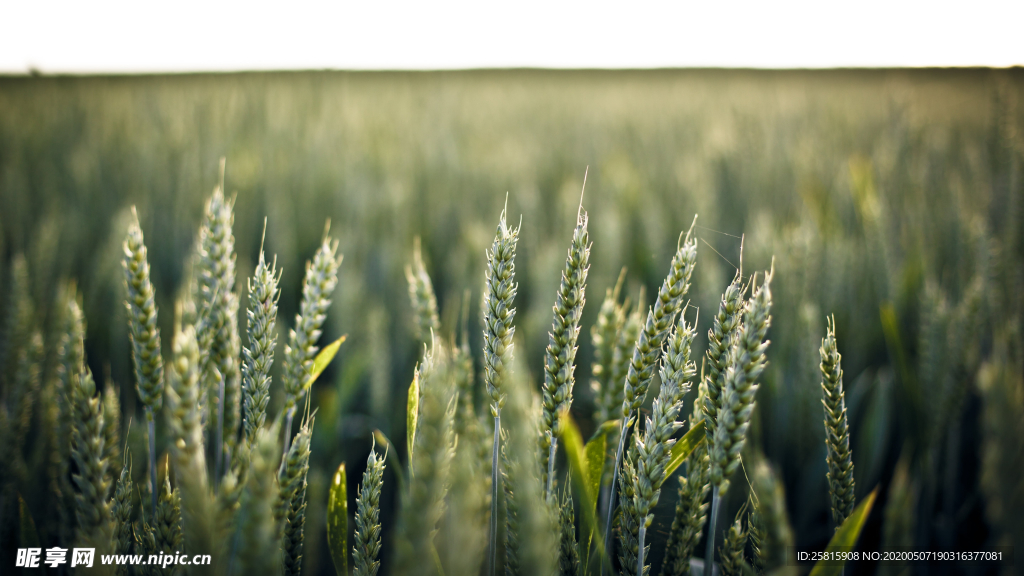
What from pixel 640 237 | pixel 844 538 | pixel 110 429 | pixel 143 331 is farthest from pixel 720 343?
pixel 640 237

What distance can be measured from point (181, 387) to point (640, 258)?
138 centimetres

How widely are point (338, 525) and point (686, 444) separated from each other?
32 centimetres

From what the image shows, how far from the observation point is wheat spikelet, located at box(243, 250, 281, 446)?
15.5 inches

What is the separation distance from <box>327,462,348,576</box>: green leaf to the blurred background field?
30 centimetres

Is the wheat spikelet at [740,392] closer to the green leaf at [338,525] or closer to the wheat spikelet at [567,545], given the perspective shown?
the wheat spikelet at [567,545]

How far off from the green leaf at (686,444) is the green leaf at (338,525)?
0.94ft

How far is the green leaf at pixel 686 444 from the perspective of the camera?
0.42 m

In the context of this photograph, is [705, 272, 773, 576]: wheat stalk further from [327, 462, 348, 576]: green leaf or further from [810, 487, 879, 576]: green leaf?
[327, 462, 348, 576]: green leaf

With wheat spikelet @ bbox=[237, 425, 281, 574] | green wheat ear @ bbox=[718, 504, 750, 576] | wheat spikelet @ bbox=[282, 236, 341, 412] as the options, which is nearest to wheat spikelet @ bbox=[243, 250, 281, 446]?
wheat spikelet @ bbox=[282, 236, 341, 412]

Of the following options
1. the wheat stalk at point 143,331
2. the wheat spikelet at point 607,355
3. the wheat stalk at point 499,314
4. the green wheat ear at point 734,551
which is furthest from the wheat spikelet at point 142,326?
the green wheat ear at point 734,551

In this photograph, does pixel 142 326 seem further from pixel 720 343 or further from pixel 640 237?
pixel 640 237

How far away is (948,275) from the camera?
1323 mm

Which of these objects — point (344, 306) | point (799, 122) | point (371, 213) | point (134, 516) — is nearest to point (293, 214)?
point (371, 213)

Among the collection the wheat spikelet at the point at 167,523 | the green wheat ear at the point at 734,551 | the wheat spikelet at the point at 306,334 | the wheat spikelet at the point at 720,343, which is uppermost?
the wheat spikelet at the point at 306,334
